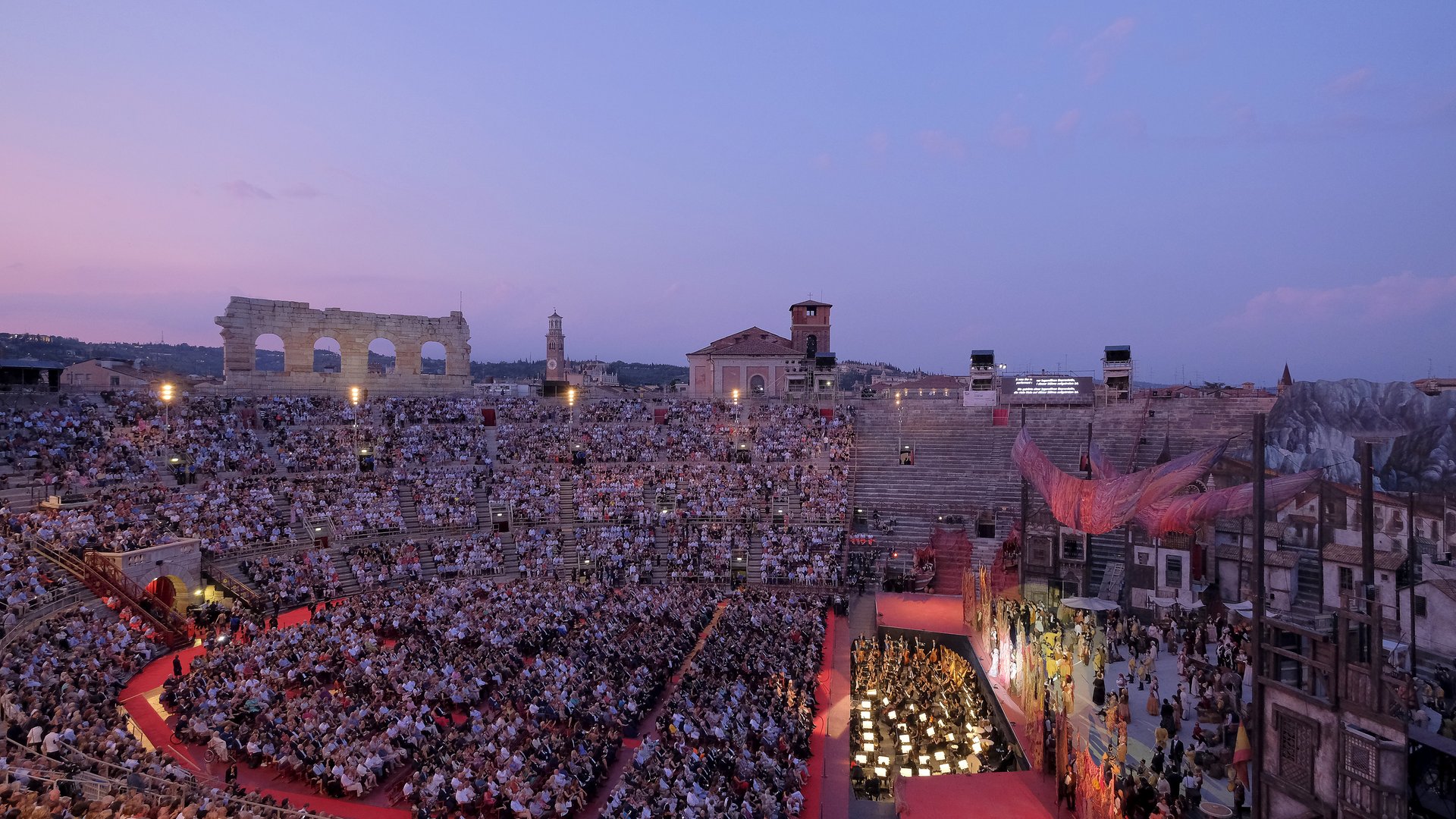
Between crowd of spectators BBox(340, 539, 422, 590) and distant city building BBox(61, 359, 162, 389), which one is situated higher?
distant city building BBox(61, 359, 162, 389)

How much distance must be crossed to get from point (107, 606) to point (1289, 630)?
28461 millimetres

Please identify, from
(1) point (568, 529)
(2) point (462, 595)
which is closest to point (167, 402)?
(1) point (568, 529)

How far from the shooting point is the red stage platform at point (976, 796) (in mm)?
14367

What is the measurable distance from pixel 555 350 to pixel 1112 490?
70.0m

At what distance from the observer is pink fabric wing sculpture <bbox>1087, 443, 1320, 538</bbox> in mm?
21250

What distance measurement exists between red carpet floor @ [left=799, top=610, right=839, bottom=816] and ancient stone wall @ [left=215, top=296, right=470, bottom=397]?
32.6 metres

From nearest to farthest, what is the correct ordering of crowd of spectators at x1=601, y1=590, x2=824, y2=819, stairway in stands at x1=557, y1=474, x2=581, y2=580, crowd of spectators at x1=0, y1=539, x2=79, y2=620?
crowd of spectators at x1=601, y1=590, x2=824, y2=819
crowd of spectators at x1=0, y1=539, x2=79, y2=620
stairway in stands at x1=557, y1=474, x2=581, y2=580

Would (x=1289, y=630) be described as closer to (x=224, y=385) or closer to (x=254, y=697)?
(x=254, y=697)

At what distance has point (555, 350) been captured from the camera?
87062 mm

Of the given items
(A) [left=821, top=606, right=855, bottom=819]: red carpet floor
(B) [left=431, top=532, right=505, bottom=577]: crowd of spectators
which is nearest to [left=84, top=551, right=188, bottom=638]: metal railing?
(B) [left=431, top=532, right=505, bottom=577]: crowd of spectators

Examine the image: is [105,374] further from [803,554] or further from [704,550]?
[803,554]

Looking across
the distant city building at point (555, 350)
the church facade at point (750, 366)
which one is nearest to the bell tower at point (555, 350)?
the distant city building at point (555, 350)

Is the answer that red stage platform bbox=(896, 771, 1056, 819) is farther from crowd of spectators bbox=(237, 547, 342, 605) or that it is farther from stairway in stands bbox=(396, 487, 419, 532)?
stairway in stands bbox=(396, 487, 419, 532)

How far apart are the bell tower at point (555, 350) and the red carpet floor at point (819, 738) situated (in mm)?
64092
